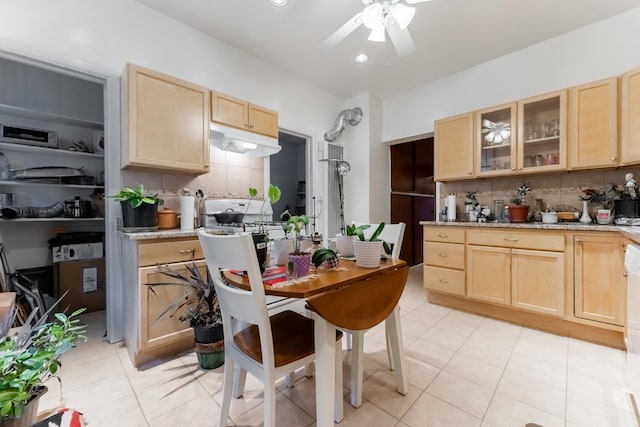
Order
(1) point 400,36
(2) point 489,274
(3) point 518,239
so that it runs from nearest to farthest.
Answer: (1) point 400,36
(3) point 518,239
(2) point 489,274

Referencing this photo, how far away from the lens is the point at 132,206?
1968mm

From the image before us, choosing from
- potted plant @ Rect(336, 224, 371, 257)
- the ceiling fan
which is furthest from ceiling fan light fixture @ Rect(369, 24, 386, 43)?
potted plant @ Rect(336, 224, 371, 257)

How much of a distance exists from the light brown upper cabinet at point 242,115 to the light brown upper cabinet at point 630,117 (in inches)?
121

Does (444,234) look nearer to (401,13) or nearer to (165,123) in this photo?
(401,13)

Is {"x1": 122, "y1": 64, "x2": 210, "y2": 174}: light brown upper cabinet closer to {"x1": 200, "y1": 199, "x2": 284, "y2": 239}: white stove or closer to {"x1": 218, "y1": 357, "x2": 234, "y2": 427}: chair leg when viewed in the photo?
{"x1": 200, "y1": 199, "x2": 284, "y2": 239}: white stove

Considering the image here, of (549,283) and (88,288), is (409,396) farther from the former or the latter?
(88,288)

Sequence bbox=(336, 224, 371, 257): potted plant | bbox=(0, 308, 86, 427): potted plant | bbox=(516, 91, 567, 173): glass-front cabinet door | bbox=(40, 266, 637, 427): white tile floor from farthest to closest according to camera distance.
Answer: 1. bbox=(516, 91, 567, 173): glass-front cabinet door
2. bbox=(336, 224, 371, 257): potted plant
3. bbox=(40, 266, 637, 427): white tile floor
4. bbox=(0, 308, 86, 427): potted plant

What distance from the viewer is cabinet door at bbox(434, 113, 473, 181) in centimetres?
303

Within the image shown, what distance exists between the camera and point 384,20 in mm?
1920

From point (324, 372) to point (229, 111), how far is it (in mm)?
2347

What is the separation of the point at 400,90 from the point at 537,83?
160cm

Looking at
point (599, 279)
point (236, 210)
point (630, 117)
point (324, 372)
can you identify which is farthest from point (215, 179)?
point (630, 117)

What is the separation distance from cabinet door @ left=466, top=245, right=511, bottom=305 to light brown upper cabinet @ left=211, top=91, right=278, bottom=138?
96.7 inches

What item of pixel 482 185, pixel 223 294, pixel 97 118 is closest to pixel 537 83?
pixel 482 185
